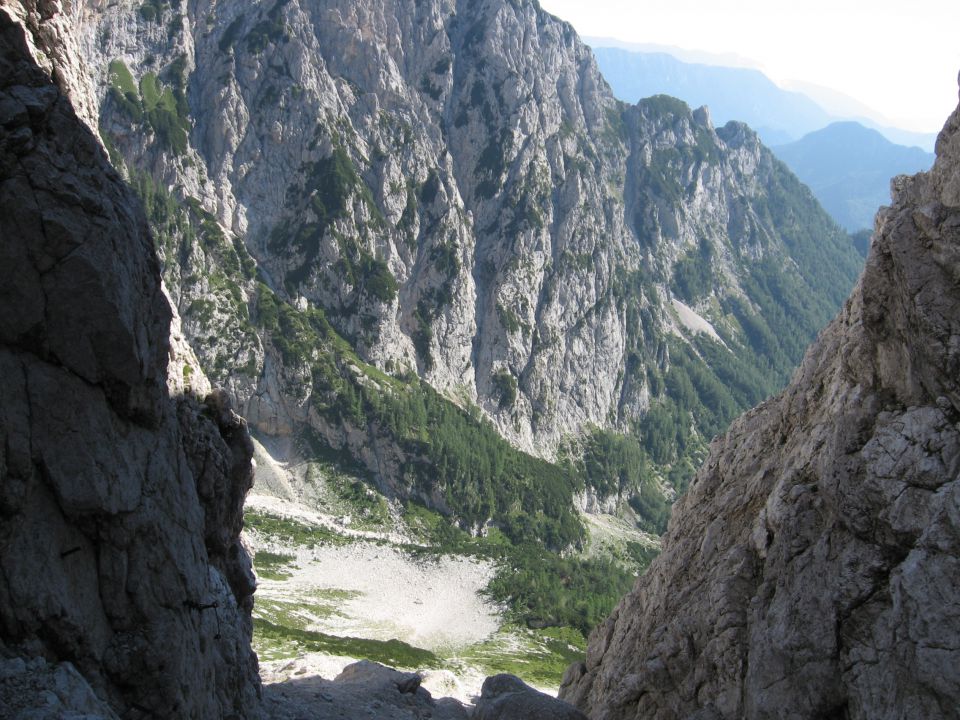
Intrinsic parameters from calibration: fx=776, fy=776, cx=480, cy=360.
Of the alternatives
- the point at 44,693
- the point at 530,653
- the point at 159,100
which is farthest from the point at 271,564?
the point at 159,100

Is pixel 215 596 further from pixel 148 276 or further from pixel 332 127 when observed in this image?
pixel 332 127

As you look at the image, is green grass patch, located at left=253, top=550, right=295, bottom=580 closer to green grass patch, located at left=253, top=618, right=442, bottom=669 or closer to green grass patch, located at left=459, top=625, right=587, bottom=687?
green grass patch, located at left=253, top=618, right=442, bottom=669

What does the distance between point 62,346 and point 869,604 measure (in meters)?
24.0

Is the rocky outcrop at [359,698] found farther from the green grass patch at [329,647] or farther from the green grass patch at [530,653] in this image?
the green grass patch at [530,653]

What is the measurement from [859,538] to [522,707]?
63.2ft

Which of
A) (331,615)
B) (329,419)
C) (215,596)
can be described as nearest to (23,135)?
(215,596)

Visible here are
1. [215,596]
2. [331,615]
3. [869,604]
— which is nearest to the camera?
[869,604]

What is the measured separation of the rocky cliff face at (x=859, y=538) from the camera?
21.0 m

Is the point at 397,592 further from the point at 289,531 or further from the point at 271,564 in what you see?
the point at 289,531

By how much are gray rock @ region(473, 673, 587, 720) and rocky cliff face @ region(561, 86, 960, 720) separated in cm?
452

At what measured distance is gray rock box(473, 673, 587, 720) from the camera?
34.9 metres

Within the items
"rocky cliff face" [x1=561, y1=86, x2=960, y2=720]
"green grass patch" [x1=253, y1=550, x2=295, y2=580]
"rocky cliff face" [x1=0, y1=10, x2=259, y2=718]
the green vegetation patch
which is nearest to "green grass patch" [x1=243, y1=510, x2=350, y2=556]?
"green grass patch" [x1=253, y1=550, x2=295, y2=580]

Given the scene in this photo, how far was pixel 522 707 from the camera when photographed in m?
36.1

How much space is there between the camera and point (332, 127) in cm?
18750
